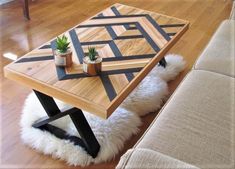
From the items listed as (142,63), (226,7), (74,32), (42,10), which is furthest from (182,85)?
(226,7)

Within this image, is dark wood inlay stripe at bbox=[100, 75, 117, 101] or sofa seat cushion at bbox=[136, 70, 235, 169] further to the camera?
dark wood inlay stripe at bbox=[100, 75, 117, 101]

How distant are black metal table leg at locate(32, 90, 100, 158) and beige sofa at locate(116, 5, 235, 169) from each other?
431 mm

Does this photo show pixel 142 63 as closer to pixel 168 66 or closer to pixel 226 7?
pixel 168 66

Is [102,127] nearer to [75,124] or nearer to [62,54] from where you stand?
[75,124]

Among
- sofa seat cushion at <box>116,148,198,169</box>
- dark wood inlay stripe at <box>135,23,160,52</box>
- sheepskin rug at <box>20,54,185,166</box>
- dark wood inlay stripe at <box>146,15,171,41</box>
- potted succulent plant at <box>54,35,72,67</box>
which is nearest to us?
sofa seat cushion at <box>116,148,198,169</box>

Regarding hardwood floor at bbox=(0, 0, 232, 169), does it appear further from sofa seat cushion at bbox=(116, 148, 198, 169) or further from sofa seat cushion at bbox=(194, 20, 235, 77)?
sofa seat cushion at bbox=(116, 148, 198, 169)

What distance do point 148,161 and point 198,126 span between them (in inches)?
Answer: 12.2

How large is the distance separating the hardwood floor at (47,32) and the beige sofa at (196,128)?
498mm

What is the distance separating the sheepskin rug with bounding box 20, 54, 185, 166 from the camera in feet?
5.07

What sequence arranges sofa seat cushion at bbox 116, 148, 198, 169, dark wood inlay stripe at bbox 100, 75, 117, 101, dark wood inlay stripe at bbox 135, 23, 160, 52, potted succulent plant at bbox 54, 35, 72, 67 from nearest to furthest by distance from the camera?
sofa seat cushion at bbox 116, 148, 198, 169, dark wood inlay stripe at bbox 100, 75, 117, 101, potted succulent plant at bbox 54, 35, 72, 67, dark wood inlay stripe at bbox 135, 23, 160, 52

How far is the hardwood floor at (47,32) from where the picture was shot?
61.8 inches

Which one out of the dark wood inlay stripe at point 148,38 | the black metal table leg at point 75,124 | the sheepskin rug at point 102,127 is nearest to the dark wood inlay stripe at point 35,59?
the black metal table leg at point 75,124

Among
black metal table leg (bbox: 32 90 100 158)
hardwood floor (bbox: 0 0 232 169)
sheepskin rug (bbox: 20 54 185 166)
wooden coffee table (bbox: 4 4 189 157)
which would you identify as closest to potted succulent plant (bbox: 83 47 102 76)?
wooden coffee table (bbox: 4 4 189 157)

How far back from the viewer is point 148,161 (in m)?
0.95
